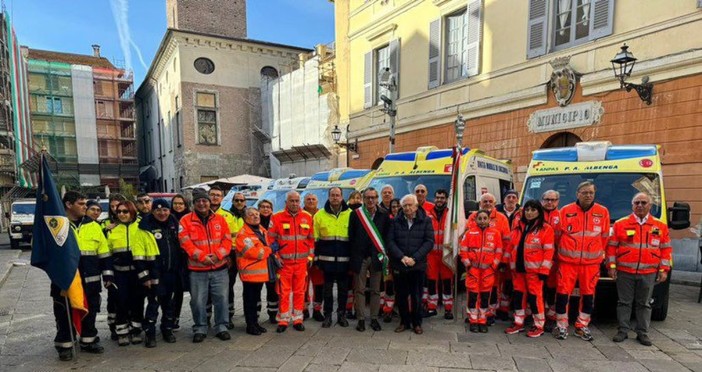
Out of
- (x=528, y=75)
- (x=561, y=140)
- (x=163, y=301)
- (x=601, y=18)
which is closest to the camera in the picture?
(x=163, y=301)

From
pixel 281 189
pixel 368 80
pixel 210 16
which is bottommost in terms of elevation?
pixel 281 189

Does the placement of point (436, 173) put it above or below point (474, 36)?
below

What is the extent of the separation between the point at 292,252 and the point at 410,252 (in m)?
1.48

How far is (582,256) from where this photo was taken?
4.66 meters

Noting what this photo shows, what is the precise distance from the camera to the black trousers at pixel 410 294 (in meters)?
5.00

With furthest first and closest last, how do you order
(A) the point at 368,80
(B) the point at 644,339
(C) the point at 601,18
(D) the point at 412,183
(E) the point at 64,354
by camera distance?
(A) the point at 368,80 < (C) the point at 601,18 < (D) the point at 412,183 < (B) the point at 644,339 < (E) the point at 64,354

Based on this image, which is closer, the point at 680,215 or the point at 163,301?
the point at 163,301

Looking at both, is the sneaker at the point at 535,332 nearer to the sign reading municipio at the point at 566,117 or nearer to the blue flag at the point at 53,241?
the blue flag at the point at 53,241

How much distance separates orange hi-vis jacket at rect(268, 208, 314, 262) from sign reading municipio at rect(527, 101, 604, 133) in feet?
26.5

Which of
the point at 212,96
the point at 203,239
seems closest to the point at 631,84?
the point at 203,239

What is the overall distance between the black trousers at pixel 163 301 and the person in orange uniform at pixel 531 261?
4.06 metres

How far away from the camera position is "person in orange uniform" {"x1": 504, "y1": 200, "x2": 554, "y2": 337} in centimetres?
475

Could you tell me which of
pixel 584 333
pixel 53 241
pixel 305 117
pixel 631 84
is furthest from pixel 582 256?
pixel 305 117

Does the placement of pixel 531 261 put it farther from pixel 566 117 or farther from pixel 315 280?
pixel 566 117
